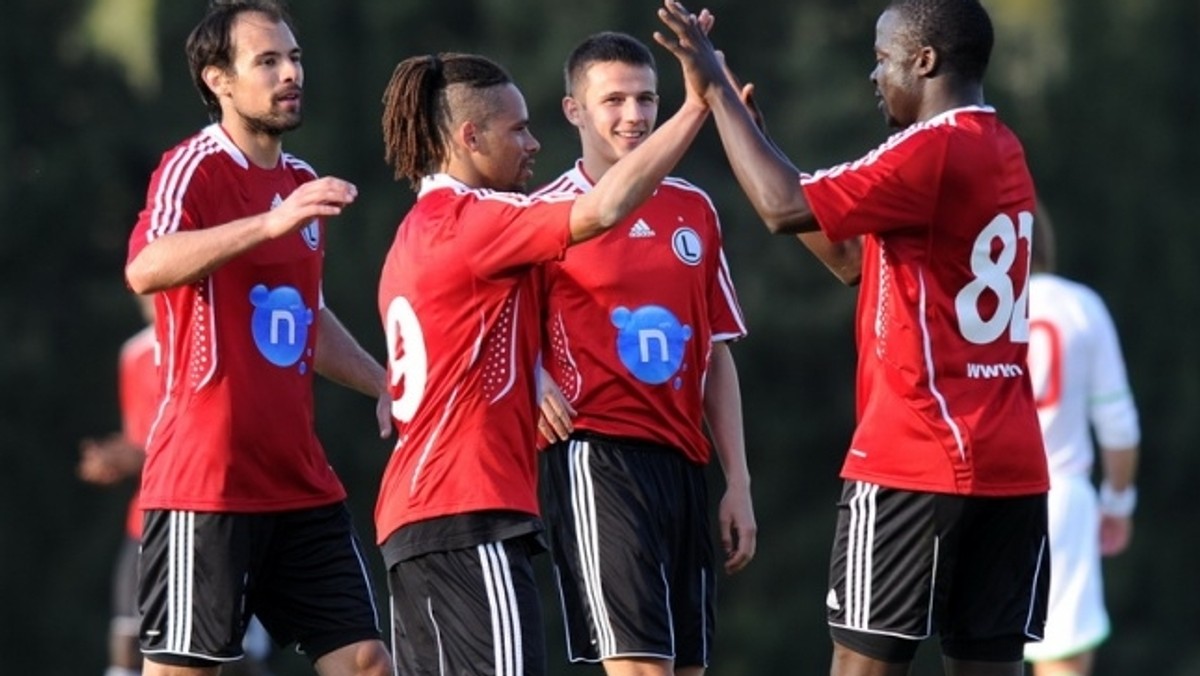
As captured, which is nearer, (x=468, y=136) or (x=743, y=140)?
(x=743, y=140)

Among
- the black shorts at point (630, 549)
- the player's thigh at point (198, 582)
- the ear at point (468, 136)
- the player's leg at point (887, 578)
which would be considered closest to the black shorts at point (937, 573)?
the player's leg at point (887, 578)

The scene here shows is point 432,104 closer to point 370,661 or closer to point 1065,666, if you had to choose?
point 370,661

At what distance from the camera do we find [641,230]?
27.1 feet

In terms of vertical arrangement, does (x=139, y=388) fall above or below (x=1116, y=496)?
above

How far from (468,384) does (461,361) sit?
0.21 ft

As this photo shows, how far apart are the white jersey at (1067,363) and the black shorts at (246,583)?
378 cm

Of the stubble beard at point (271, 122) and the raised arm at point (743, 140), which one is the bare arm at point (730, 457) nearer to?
the raised arm at point (743, 140)

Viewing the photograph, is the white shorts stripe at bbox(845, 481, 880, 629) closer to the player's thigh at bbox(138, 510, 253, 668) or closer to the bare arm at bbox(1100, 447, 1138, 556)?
the player's thigh at bbox(138, 510, 253, 668)

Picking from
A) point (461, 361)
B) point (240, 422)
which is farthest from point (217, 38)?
point (461, 361)

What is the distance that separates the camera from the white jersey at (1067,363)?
10.9m

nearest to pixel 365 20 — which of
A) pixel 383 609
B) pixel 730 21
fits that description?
pixel 730 21

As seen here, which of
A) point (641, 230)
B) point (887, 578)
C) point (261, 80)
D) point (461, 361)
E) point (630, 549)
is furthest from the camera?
point (641, 230)

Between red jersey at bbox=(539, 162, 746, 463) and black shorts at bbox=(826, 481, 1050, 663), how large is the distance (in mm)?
842

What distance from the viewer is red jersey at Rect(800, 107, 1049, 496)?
724cm
